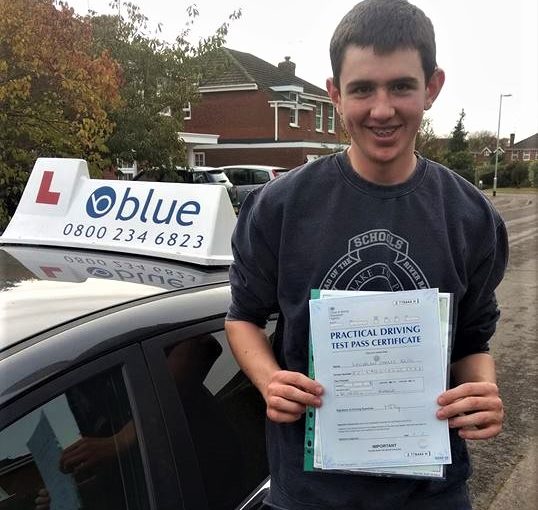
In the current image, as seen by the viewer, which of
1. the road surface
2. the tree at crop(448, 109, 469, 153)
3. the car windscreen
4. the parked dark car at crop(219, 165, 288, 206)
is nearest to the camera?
the road surface

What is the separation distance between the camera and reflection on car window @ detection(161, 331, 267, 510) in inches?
58.2

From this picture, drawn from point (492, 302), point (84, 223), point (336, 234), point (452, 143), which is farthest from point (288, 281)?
point (452, 143)

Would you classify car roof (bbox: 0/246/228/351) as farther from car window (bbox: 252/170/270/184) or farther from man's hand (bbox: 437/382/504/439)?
car window (bbox: 252/170/270/184)

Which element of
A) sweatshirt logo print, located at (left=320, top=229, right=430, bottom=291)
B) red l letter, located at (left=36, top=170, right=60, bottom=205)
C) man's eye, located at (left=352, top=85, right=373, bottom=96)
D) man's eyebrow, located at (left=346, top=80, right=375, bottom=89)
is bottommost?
sweatshirt logo print, located at (left=320, top=229, right=430, bottom=291)

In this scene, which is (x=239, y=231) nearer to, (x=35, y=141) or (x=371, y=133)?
(x=371, y=133)

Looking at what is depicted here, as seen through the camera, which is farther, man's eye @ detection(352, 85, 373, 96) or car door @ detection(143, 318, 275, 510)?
car door @ detection(143, 318, 275, 510)

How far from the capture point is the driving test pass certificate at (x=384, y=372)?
3.87 feet

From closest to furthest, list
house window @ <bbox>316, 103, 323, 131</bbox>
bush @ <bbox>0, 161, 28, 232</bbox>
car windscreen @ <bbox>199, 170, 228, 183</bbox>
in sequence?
bush @ <bbox>0, 161, 28, 232</bbox>
car windscreen @ <bbox>199, 170, 228, 183</bbox>
house window @ <bbox>316, 103, 323, 131</bbox>

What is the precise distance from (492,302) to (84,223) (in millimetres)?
1537

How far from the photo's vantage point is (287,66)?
3653 centimetres

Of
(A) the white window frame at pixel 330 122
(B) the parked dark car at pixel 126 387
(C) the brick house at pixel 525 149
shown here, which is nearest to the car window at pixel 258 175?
(A) the white window frame at pixel 330 122

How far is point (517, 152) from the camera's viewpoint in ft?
293

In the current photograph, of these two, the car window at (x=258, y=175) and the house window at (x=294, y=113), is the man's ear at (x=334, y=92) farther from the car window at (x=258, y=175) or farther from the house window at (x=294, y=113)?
the house window at (x=294, y=113)

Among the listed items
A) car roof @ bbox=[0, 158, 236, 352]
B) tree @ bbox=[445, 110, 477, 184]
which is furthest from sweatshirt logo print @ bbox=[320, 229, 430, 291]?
tree @ bbox=[445, 110, 477, 184]
